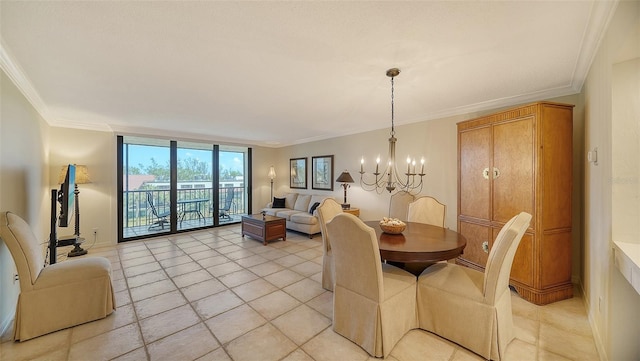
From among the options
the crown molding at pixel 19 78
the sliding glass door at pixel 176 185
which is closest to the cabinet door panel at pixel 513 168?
the crown molding at pixel 19 78

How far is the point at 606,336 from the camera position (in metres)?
1.69

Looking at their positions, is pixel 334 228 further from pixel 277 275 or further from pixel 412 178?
pixel 412 178

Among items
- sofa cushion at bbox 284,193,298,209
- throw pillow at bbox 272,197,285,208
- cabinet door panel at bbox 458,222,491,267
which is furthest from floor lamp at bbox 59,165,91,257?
cabinet door panel at bbox 458,222,491,267

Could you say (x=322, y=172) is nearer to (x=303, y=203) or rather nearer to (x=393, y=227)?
(x=303, y=203)

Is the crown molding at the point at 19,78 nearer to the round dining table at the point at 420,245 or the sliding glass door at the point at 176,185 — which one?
the sliding glass door at the point at 176,185

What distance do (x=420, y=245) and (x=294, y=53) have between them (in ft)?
6.40

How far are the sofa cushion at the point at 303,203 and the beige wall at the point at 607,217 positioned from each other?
477 centimetres

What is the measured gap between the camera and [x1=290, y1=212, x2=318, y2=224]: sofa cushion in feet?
16.9

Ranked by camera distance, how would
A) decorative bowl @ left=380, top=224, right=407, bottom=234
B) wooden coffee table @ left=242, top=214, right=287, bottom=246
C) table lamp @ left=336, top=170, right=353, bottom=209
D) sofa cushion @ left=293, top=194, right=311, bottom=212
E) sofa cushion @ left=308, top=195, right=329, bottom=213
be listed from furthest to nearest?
1. sofa cushion @ left=293, top=194, right=311, bottom=212
2. sofa cushion @ left=308, top=195, right=329, bottom=213
3. table lamp @ left=336, top=170, right=353, bottom=209
4. wooden coffee table @ left=242, top=214, right=287, bottom=246
5. decorative bowl @ left=380, top=224, right=407, bottom=234

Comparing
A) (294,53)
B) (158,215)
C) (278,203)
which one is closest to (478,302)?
(294,53)

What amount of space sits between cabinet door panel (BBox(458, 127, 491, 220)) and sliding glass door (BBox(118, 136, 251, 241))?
550 centimetres

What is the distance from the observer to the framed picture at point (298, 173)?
663 centimetres

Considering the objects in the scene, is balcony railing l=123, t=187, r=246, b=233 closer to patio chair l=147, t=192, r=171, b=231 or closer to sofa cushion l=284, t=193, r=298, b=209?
patio chair l=147, t=192, r=171, b=231

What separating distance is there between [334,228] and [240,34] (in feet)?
5.35
